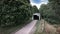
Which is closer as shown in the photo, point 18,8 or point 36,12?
point 18,8

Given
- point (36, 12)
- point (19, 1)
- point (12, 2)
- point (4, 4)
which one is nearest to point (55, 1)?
point (19, 1)

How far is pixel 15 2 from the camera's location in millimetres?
13984

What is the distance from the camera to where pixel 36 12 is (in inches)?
1448

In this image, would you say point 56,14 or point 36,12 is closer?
point 56,14

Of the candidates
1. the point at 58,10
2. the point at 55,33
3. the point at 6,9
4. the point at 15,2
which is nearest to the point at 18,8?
the point at 15,2

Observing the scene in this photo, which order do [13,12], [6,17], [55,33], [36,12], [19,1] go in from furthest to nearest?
1. [36,12]
2. [19,1]
3. [13,12]
4. [6,17]
5. [55,33]

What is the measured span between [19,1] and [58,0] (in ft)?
16.7

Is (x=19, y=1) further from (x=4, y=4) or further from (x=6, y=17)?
(x=6, y=17)

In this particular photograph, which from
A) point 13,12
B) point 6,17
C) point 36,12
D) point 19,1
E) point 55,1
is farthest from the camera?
point 36,12

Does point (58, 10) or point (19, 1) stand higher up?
point (19, 1)

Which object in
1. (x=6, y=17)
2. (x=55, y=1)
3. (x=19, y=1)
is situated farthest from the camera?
(x=55, y=1)

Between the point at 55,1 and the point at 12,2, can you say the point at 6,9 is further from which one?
the point at 55,1

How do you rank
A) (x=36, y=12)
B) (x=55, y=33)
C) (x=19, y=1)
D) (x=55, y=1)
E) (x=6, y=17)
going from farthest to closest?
(x=36, y=12) → (x=55, y=1) → (x=19, y=1) → (x=6, y=17) → (x=55, y=33)

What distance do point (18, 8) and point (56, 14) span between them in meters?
5.32
